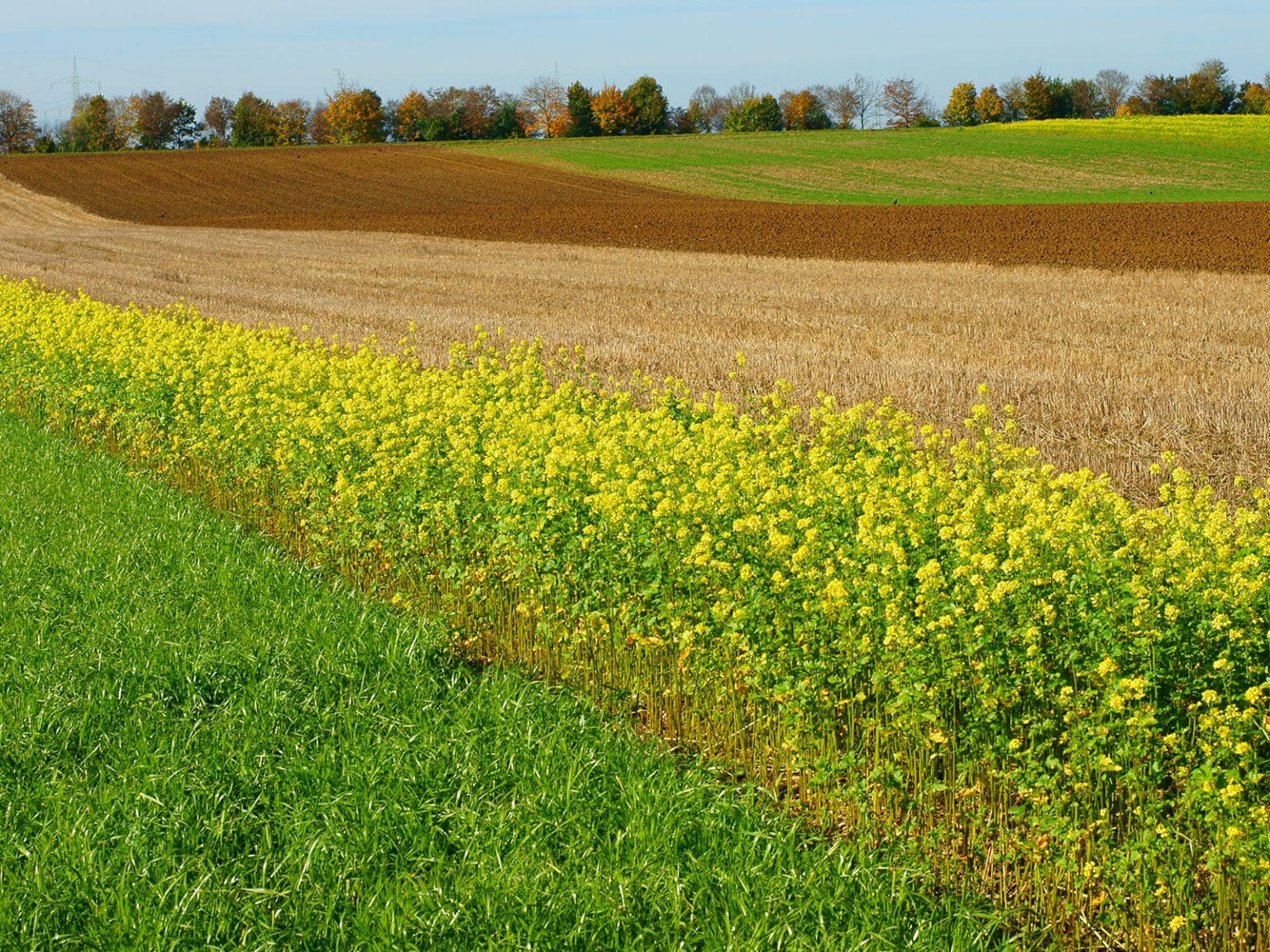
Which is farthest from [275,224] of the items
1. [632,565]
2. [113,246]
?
[632,565]

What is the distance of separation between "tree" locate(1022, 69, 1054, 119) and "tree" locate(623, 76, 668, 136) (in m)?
27.5

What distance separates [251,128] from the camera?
3423 inches

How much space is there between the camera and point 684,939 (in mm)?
3520

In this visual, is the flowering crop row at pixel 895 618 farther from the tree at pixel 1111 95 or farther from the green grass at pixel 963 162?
the tree at pixel 1111 95

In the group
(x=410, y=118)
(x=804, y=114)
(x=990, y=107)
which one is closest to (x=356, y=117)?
(x=410, y=118)

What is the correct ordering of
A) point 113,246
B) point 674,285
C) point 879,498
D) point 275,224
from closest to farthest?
1. point 879,498
2. point 674,285
3. point 113,246
4. point 275,224

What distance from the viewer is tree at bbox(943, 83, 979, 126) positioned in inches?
3708

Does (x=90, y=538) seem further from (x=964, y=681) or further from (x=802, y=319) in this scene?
(x=802, y=319)

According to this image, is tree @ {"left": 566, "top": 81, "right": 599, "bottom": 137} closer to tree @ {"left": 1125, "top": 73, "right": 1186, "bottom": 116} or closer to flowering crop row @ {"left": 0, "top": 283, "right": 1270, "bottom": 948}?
tree @ {"left": 1125, "top": 73, "right": 1186, "bottom": 116}

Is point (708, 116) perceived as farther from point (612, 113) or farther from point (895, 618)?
point (895, 618)

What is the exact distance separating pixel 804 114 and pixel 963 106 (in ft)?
41.4

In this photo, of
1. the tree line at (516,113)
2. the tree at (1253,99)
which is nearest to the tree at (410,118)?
the tree line at (516,113)

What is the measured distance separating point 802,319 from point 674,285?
5285mm

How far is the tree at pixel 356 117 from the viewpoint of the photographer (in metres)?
86.3
